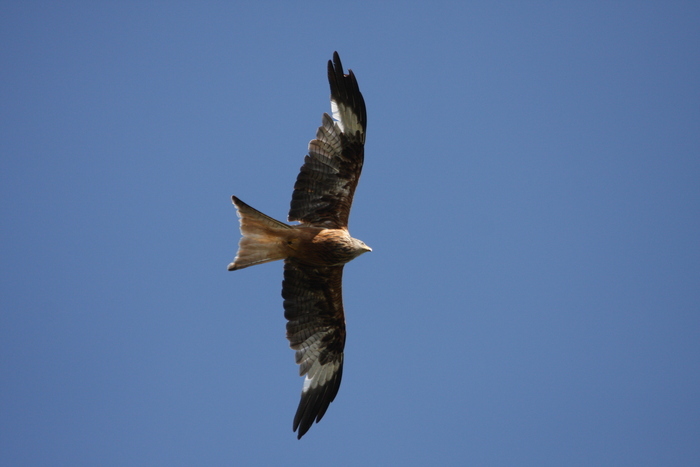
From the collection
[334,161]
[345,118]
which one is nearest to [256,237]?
[334,161]

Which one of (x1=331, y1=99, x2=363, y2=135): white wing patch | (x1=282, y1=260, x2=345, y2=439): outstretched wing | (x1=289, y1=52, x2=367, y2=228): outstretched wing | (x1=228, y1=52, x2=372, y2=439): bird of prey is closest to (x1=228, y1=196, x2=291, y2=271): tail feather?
(x1=228, y1=52, x2=372, y2=439): bird of prey

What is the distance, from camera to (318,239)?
26.2 ft

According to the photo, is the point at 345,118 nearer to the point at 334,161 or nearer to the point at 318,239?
the point at 334,161

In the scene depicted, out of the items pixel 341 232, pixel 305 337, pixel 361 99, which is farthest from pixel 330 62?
pixel 305 337

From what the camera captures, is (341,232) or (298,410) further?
(298,410)

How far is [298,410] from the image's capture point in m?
8.82

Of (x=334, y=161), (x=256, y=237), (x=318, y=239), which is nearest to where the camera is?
(x=256, y=237)

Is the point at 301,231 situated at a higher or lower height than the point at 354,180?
lower

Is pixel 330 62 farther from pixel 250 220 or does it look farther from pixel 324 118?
pixel 250 220

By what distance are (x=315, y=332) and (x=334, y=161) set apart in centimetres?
219

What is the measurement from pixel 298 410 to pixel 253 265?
2.13 m

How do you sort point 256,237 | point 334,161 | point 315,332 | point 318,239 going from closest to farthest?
point 256,237
point 318,239
point 334,161
point 315,332

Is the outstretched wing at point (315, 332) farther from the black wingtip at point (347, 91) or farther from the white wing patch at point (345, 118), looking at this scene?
the black wingtip at point (347, 91)

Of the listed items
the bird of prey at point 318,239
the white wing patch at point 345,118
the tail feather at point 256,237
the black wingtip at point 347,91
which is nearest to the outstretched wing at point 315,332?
the bird of prey at point 318,239
